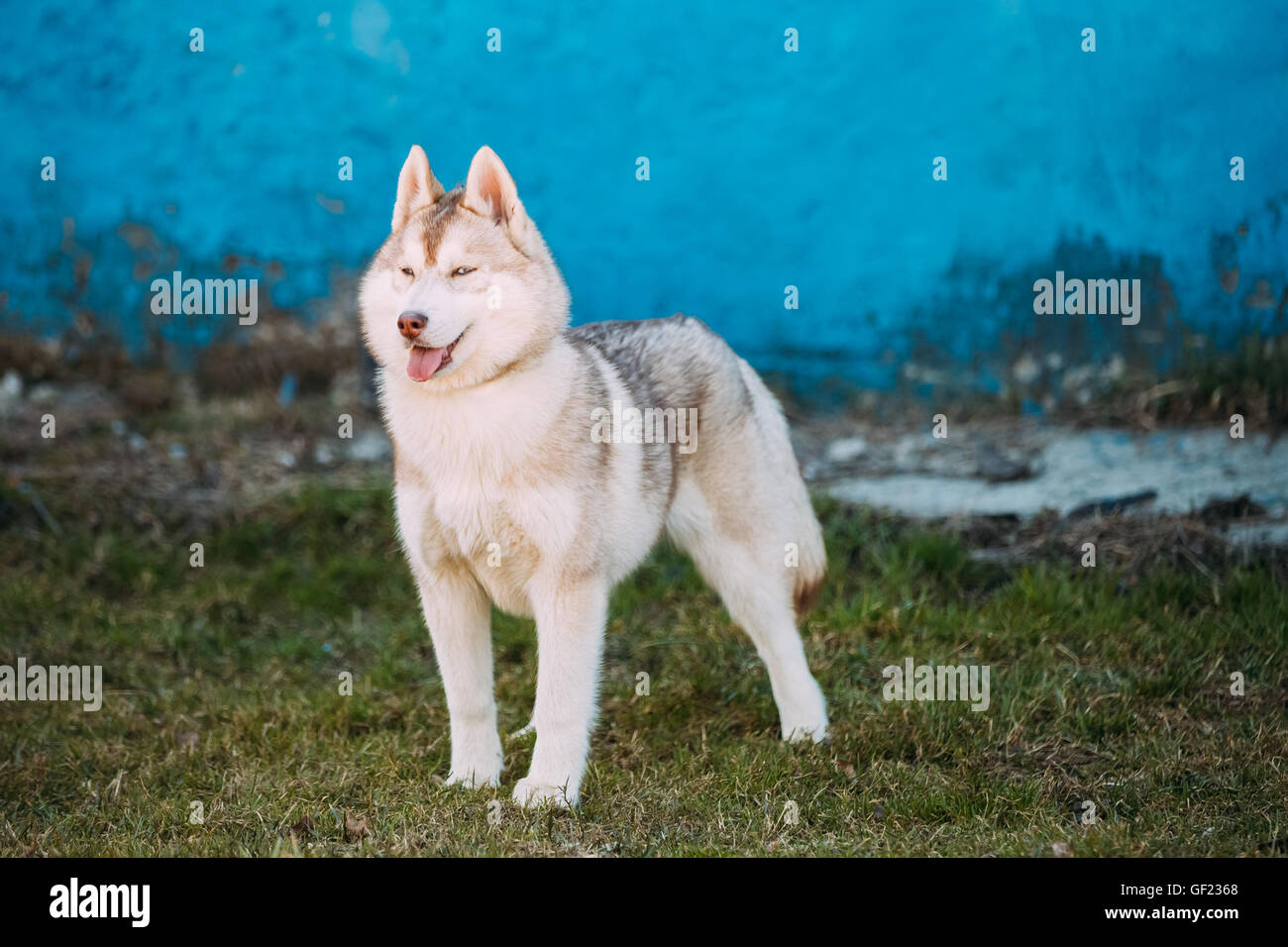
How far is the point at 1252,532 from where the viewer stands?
6.23m

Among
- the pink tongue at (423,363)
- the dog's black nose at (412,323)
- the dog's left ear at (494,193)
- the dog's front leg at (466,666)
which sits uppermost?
the dog's left ear at (494,193)

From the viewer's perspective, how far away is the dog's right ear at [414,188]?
439cm

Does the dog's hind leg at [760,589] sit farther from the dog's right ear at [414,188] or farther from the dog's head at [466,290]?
the dog's right ear at [414,188]

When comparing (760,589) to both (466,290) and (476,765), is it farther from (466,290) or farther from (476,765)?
(466,290)

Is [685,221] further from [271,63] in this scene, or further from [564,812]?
[564,812]

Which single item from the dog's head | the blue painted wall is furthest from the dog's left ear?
the blue painted wall

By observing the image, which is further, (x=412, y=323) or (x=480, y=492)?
(x=480, y=492)

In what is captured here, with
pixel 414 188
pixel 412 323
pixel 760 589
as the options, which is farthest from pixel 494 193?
pixel 760 589

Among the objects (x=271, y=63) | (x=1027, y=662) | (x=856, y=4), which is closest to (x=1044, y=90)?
(x=856, y=4)

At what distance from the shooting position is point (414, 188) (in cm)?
444

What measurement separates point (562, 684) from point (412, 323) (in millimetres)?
1225

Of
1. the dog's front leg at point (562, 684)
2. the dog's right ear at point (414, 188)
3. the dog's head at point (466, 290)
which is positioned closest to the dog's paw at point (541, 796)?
the dog's front leg at point (562, 684)

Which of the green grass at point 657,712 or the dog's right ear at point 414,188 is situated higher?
the dog's right ear at point 414,188

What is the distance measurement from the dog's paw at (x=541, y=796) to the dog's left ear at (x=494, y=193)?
5.65 ft
